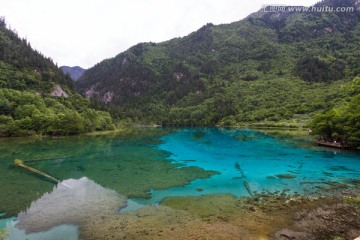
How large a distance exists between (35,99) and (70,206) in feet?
284

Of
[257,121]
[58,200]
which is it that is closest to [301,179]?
[58,200]

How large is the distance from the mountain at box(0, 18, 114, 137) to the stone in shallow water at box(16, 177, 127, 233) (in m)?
58.9

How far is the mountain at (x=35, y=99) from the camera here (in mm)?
79938

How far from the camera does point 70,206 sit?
21.0m

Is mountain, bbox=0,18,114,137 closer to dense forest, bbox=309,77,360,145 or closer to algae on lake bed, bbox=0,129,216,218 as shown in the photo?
algae on lake bed, bbox=0,129,216,218

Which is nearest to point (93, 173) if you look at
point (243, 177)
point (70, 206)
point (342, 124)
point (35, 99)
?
point (70, 206)

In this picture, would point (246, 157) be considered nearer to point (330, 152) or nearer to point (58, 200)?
point (330, 152)

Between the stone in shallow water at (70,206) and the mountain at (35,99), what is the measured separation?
58852 millimetres

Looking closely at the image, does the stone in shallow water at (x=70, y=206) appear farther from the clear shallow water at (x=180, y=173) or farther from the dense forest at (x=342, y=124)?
the dense forest at (x=342, y=124)

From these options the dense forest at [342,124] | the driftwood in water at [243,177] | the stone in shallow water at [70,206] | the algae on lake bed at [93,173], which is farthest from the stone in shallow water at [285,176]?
the dense forest at [342,124]

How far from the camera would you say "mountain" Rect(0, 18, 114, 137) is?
7994cm

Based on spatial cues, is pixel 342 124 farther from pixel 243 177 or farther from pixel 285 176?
pixel 243 177

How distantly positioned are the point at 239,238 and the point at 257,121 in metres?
124

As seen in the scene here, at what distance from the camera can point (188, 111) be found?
7756 inches
